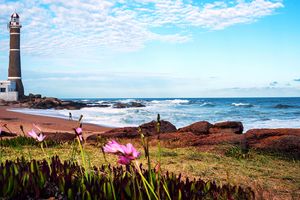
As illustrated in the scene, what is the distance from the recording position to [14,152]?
936 centimetres

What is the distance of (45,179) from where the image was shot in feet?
14.5

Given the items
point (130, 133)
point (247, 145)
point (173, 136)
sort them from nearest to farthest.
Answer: point (247, 145), point (173, 136), point (130, 133)

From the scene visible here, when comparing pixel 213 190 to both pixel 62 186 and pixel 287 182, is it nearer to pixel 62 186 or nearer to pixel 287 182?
pixel 62 186

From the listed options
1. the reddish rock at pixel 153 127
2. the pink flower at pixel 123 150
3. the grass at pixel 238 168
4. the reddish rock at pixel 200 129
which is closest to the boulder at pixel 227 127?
the reddish rock at pixel 200 129

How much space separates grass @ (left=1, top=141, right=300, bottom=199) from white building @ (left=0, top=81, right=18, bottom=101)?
6507 centimetres

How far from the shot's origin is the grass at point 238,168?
628 centimetres

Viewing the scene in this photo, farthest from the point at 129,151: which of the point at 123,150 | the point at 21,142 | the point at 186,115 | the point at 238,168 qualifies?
the point at 186,115

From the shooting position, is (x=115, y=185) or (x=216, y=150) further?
(x=216, y=150)

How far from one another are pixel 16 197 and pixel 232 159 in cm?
630

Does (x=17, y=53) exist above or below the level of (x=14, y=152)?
above

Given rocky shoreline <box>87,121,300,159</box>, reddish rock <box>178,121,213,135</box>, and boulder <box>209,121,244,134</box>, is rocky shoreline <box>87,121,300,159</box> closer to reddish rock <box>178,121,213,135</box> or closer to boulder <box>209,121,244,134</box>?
reddish rock <box>178,121,213,135</box>

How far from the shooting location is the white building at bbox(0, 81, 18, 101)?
72.1 meters

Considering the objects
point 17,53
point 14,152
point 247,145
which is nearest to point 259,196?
point 14,152

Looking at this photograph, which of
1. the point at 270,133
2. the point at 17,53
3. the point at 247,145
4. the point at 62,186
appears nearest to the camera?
the point at 62,186
